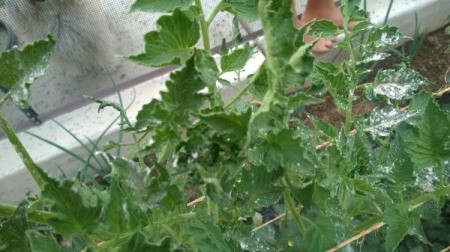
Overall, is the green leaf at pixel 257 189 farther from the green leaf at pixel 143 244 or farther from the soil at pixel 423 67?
the soil at pixel 423 67

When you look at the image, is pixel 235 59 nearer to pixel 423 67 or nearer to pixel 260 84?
pixel 260 84

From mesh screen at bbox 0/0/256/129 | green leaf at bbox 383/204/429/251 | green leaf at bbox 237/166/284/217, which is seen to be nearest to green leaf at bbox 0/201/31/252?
green leaf at bbox 237/166/284/217

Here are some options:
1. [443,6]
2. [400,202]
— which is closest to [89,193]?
[400,202]

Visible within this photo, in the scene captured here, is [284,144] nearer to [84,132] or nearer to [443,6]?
[84,132]

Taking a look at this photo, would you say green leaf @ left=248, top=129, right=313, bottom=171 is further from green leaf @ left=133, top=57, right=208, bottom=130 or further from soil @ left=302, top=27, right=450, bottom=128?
soil @ left=302, top=27, right=450, bottom=128

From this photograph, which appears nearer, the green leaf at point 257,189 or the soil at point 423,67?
the green leaf at point 257,189

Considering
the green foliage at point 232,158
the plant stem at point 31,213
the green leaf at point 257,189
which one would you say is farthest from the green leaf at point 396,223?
the plant stem at point 31,213

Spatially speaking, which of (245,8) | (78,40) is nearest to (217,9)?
(245,8)
